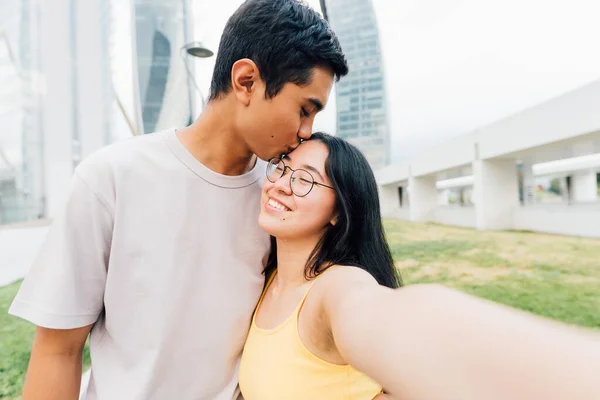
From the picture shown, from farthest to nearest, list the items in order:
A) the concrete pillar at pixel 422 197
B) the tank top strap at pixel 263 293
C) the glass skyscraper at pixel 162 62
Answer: the concrete pillar at pixel 422 197, the glass skyscraper at pixel 162 62, the tank top strap at pixel 263 293

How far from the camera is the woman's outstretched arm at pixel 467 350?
0.32m

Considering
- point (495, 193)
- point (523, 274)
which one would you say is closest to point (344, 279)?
point (523, 274)

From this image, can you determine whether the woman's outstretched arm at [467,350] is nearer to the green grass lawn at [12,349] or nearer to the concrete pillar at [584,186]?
the green grass lawn at [12,349]

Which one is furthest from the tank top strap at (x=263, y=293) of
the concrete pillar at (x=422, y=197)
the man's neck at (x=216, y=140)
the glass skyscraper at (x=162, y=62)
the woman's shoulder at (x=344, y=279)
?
the concrete pillar at (x=422, y=197)

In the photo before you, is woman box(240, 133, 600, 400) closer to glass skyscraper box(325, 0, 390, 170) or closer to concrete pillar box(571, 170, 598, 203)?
glass skyscraper box(325, 0, 390, 170)

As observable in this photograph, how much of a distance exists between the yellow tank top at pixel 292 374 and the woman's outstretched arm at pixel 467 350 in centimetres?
27

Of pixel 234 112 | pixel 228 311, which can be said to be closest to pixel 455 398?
pixel 228 311

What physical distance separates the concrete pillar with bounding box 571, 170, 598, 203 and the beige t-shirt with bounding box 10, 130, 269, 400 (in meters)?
18.1

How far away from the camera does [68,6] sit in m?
2.78

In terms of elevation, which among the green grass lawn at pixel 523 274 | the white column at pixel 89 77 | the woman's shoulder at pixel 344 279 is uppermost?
the white column at pixel 89 77

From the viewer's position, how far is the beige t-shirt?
73 centimetres

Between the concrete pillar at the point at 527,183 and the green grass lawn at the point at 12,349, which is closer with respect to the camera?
the green grass lawn at the point at 12,349

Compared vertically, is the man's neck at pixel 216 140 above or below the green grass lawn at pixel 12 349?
above

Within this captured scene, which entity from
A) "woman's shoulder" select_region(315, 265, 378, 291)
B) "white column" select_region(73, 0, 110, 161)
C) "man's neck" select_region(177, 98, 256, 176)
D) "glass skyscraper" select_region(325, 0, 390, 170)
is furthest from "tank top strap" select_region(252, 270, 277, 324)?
"white column" select_region(73, 0, 110, 161)
